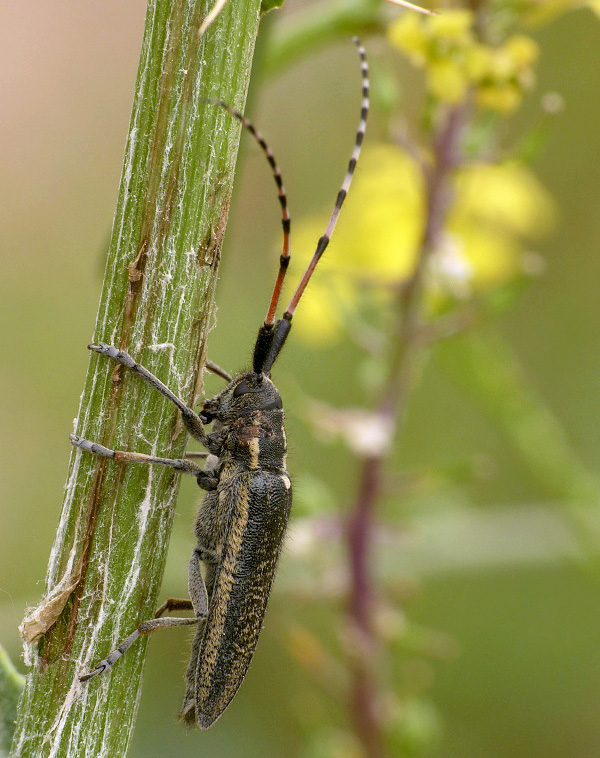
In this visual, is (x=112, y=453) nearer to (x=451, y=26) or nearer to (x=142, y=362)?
(x=142, y=362)

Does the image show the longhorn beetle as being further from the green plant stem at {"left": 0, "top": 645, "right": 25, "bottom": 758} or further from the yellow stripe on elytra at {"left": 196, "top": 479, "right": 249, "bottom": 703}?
the green plant stem at {"left": 0, "top": 645, "right": 25, "bottom": 758}

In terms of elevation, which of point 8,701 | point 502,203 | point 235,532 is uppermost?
point 502,203

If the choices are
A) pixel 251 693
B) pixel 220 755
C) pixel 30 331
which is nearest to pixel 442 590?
pixel 251 693

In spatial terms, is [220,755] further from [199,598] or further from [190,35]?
[190,35]

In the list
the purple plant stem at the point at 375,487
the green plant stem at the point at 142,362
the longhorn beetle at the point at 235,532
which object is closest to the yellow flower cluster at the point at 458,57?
the purple plant stem at the point at 375,487

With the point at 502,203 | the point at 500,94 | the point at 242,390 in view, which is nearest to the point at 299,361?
the point at 502,203

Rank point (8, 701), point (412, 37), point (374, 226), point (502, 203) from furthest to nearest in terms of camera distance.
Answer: point (502, 203) → point (374, 226) → point (412, 37) → point (8, 701)

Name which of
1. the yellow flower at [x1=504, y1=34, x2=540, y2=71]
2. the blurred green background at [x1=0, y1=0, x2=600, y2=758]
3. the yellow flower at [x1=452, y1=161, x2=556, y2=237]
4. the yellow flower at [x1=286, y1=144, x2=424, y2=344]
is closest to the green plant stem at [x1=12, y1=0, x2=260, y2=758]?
the yellow flower at [x1=504, y1=34, x2=540, y2=71]
